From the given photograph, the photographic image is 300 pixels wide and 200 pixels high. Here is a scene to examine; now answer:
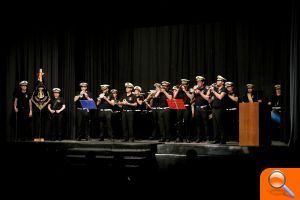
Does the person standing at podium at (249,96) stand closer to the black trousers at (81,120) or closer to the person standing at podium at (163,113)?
the person standing at podium at (163,113)

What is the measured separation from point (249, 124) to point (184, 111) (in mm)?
2755

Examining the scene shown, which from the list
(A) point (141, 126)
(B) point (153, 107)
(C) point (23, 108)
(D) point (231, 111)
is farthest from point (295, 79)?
(C) point (23, 108)

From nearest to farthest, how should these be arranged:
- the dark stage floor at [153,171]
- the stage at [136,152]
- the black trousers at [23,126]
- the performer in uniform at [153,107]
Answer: the dark stage floor at [153,171] → the stage at [136,152] → the performer in uniform at [153,107] → the black trousers at [23,126]

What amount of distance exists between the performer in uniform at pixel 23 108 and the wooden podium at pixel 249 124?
7179 mm

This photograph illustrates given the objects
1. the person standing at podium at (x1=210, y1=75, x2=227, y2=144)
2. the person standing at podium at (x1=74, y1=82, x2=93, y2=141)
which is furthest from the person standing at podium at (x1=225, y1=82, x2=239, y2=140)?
the person standing at podium at (x1=74, y1=82, x2=93, y2=141)

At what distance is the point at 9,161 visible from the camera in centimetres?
680

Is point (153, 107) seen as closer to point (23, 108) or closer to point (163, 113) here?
point (163, 113)

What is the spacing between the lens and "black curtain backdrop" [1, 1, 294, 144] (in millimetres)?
13750

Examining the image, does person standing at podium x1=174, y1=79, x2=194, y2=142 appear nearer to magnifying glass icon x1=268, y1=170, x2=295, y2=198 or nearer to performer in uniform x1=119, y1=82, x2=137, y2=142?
performer in uniform x1=119, y1=82, x2=137, y2=142

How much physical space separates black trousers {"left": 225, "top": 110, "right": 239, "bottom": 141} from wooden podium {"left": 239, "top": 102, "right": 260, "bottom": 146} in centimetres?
188

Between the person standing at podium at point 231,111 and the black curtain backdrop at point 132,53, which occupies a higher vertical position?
the black curtain backdrop at point 132,53

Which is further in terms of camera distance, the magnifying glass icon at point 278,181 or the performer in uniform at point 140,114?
the performer in uniform at point 140,114

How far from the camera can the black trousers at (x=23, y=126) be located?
46.9 feet

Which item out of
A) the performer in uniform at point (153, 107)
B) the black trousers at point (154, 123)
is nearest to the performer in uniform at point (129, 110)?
the performer in uniform at point (153, 107)
